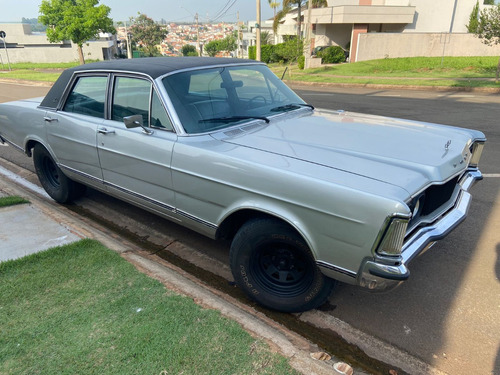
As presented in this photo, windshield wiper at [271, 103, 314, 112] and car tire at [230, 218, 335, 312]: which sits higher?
windshield wiper at [271, 103, 314, 112]

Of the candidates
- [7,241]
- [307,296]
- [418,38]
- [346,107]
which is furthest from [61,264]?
[418,38]

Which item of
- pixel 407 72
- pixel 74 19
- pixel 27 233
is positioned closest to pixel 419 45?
pixel 407 72

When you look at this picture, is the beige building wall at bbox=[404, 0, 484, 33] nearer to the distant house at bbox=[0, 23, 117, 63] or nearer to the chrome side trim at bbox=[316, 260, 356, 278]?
the distant house at bbox=[0, 23, 117, 63]

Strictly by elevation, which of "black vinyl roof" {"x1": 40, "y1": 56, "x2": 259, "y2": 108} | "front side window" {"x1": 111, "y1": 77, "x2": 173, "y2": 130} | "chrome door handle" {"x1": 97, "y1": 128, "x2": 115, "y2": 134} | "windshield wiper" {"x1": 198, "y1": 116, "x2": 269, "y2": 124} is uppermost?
"black vinyl roof" {"x1": 40, "y1": 56, "x2": 259, "y2": 108}

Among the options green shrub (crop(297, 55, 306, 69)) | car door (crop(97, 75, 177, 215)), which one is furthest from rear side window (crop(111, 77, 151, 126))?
green shrub (crop(297, 55, 306, 69))

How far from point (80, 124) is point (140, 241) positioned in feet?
4.46

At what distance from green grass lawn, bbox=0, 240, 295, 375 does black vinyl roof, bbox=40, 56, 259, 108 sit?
1.72m

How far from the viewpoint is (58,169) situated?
15.4 ft

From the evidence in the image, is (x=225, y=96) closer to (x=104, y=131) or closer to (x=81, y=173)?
(x=104, y=131)

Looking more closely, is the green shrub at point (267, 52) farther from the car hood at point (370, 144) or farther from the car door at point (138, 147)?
the car hood at point (370, 144)

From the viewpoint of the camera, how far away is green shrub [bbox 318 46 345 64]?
102 ft

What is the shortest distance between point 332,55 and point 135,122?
30.8 metres

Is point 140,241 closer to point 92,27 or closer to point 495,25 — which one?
point 495,25

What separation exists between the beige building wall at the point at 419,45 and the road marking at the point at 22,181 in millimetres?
27974
